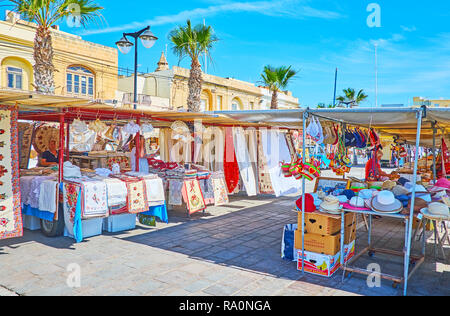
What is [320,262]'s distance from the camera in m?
4.28

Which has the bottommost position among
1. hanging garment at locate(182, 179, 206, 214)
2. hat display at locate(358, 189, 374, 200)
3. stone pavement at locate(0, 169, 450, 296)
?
stone pavement at locate(0, 169, 450, 296)

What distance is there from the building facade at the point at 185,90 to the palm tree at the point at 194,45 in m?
5.20

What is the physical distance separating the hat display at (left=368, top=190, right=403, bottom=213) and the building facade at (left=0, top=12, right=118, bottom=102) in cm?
1186

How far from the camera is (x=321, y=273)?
14.0ft

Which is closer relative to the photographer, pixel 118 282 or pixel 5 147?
pixel 118 282

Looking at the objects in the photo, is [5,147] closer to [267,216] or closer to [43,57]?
[43,57]

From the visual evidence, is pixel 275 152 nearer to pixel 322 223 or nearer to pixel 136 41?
pixel 136 41

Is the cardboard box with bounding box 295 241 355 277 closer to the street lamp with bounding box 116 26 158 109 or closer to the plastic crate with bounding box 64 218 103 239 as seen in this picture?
the plastic crate with bounding box 64 218 103 239

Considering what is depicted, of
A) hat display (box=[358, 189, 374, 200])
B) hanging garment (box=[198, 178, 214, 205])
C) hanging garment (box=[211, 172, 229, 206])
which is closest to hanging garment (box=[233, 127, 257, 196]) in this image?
hanging garment (box=[211, 172, 229, 206])

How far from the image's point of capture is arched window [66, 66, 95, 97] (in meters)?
16.2

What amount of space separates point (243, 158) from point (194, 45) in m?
4.39
